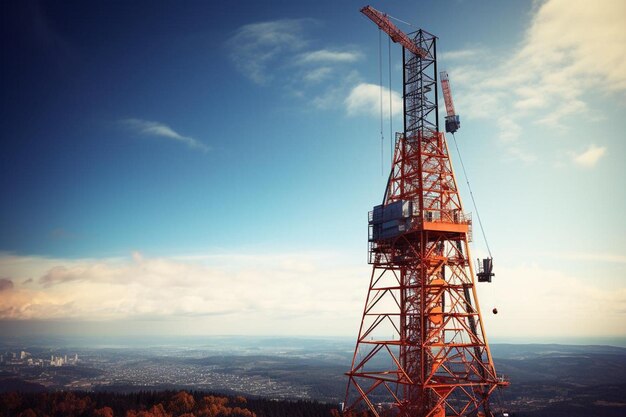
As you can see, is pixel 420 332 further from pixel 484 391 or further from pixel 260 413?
pixel 260 413

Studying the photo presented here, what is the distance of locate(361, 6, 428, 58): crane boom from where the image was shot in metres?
54.3

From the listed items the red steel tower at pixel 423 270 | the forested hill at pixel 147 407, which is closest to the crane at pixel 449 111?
the red steel tower at pixel 423 270

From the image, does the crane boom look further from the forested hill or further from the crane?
the forested hill

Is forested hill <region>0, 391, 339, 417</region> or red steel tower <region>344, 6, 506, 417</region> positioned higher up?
red steel tower <region>344, 6, 506, 417</region>

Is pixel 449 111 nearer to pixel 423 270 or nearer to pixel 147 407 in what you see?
pixel 423 270

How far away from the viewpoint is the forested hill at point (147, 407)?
92.6m

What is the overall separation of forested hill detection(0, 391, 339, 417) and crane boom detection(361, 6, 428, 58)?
2799 inches

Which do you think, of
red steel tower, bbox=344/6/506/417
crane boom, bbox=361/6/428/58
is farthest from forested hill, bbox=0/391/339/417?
crane boom, bbox=361/6/428/58

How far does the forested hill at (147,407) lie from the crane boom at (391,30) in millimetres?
71101

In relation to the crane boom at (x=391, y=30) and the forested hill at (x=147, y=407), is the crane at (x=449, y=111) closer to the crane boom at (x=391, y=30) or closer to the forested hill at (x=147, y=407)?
the crane boom at (x=391, y=30)

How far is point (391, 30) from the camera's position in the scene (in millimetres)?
54562

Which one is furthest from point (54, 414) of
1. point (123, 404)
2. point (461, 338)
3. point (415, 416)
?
point (461, 338)

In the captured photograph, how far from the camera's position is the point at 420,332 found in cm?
4575

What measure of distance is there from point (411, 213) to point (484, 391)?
68.7ft
